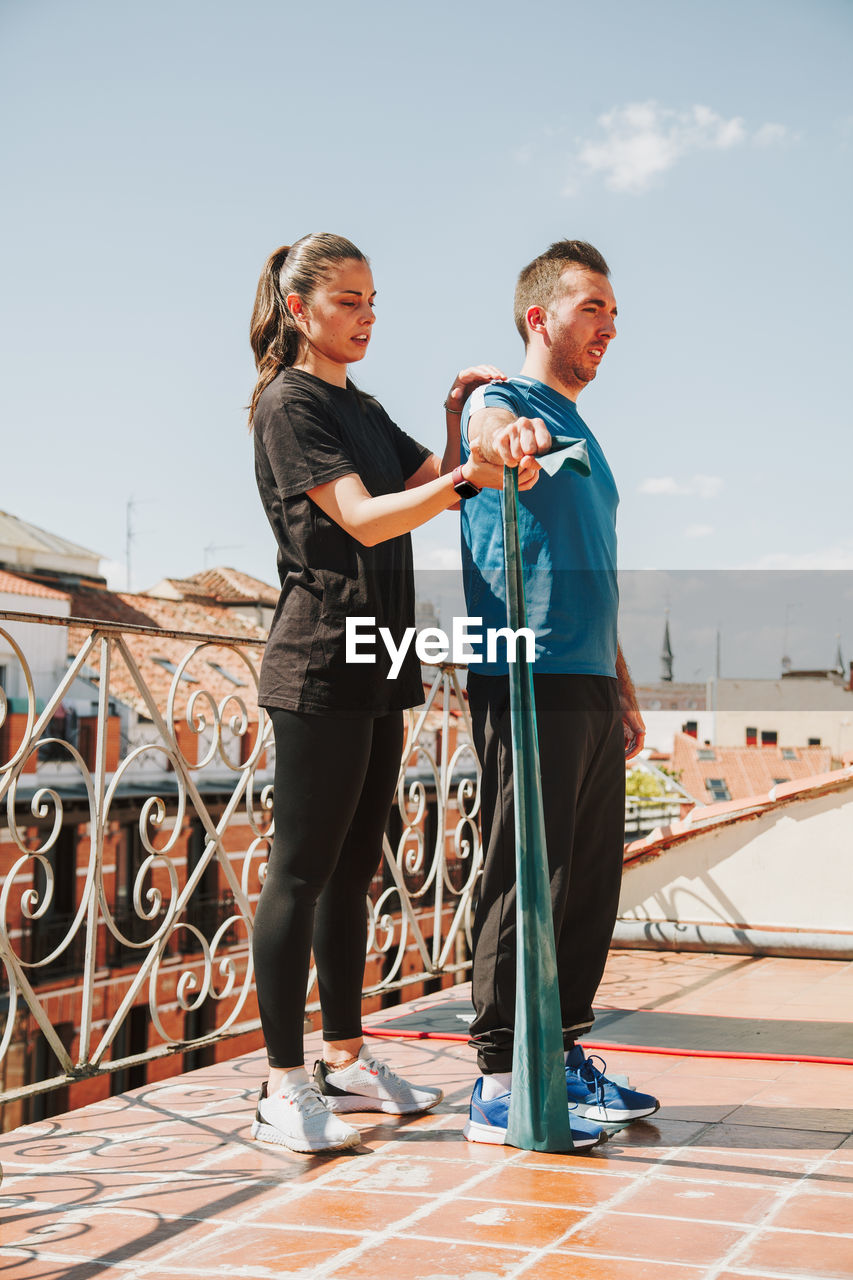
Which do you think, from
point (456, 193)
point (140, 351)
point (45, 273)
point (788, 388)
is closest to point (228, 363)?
point (140, 351)

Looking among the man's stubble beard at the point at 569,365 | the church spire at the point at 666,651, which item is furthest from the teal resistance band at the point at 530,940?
the church spire at the point at 666,651

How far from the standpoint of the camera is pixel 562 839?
195 centimetres

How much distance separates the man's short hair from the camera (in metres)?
2.10

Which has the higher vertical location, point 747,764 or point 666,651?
point 666,651

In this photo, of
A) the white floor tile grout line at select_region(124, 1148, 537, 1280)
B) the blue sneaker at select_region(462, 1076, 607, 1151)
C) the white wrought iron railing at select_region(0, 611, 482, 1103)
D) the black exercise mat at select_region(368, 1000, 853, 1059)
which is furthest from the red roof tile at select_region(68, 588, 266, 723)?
the white floor tile grout line at select_region(124, 1148, 537, 1280)

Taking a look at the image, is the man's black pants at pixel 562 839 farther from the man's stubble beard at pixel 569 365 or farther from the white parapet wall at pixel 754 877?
the white parapet wall at pixel 754 877

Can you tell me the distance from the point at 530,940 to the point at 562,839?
24cm

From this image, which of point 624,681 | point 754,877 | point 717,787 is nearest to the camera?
point 624,681

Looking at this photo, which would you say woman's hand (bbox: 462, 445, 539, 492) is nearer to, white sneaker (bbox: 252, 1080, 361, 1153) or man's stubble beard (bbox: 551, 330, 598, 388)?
man's stubble beard (bbox: 551, 330, 598, 388)

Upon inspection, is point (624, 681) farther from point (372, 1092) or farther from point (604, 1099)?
point (372, 1092)

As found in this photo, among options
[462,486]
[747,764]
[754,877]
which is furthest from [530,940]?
[747,764]

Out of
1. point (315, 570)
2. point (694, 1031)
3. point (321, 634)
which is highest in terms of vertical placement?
point (315, 570)

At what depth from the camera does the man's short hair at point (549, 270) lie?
2.10 m

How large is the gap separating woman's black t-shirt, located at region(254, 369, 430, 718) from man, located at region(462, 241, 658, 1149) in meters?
0.20
